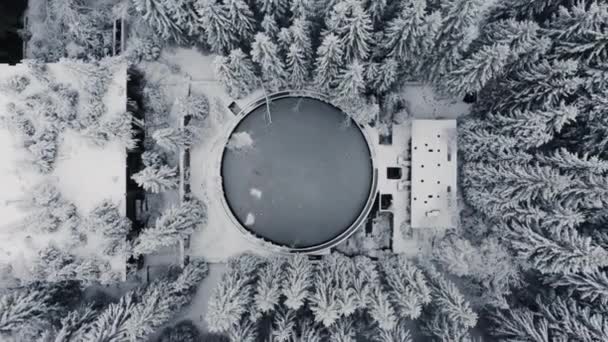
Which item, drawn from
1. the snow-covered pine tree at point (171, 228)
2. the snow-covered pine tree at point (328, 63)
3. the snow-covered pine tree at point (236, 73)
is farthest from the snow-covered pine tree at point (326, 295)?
the snow-covered pine tree at point (236, 73)

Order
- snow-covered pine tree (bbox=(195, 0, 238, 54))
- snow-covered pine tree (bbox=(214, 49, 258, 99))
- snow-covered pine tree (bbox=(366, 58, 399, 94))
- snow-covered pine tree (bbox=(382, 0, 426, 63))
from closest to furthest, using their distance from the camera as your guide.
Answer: snow-covered pine tree (bbox=(382, 0, 426, 63)) → snow-covered pine tree (bbox=(195, 0, 238, 54)) → snow-covered pine tree (bbox=(214, 49, 258, 99)) → snow-covered pine tree (bbox=(366, 58, 399, 94))

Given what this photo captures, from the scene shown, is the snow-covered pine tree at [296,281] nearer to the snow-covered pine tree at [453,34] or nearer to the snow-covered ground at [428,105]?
the snow-covered ground at [428,105]

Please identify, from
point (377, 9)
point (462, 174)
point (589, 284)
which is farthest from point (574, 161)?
point (377, 9)

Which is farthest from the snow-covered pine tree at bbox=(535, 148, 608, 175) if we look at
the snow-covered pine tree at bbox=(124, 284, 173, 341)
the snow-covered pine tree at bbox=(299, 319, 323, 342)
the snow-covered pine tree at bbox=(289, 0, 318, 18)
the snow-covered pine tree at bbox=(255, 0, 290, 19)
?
the snow-covered pine tree at bbox=(124, 284, 173, 341)

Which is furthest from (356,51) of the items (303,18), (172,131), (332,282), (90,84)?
(90,84)

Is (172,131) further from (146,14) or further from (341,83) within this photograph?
(341,83)

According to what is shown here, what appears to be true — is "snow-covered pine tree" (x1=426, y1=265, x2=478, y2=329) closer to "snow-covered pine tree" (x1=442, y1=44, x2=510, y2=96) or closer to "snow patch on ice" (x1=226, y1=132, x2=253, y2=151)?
"snow-covered pine tree" (x1=442, y1=44, x2=510, y2=96)
